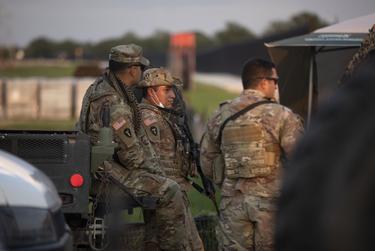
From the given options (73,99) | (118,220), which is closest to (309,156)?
(118,220)

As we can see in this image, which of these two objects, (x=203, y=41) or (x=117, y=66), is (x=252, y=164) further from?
(x=203, y=41)

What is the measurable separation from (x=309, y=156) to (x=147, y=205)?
184 inches

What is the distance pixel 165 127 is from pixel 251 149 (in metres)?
1.40

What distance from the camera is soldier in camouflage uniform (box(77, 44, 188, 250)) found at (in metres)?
7.35

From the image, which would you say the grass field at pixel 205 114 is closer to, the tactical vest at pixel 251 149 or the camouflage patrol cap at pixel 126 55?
the camouflage patrol cap at pixel 126 55

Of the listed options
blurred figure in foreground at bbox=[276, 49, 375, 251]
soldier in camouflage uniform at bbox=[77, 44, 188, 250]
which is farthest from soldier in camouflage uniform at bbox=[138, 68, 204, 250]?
blurred figure in foreground at bbox=[276, 49, 375, 251]

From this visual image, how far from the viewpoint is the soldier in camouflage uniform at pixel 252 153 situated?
678cm

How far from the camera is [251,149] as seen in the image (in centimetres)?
682

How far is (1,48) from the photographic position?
288 feet

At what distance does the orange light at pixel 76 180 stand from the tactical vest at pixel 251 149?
3.88 feet

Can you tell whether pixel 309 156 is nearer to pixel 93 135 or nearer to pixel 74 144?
pixel 74 144

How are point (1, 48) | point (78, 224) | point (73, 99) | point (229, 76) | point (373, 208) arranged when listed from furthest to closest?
point (1, 48) < point (229, 76) < point (73, 99) < point (78, 224) < point (373, 208)

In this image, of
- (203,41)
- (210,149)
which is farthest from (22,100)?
(203,41)

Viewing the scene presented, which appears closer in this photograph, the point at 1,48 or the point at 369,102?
the point at 369,102
